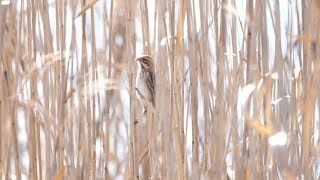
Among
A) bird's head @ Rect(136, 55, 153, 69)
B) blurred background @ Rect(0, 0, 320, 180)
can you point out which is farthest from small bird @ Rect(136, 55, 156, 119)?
blurred background @ Rect(0, 0, 320, 180)

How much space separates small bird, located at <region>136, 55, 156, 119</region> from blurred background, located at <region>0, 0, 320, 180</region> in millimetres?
150

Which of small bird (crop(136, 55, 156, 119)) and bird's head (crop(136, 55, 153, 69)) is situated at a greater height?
bird's head (crop(136, 55, 153, 69))

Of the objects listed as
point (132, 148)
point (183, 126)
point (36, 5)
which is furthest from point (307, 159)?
point (36, 5)

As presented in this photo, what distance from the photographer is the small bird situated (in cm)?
182

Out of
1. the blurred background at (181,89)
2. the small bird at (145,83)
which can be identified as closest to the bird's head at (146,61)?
the small bird at (145,83)

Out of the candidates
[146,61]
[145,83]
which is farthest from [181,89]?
[145,83]

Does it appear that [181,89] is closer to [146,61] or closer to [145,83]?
[146,61]

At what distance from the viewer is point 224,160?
1.59 meters

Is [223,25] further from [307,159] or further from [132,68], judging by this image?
[307,159]

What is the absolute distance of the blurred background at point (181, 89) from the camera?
1.50 meters

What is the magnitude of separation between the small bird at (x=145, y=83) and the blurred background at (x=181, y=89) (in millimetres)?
150

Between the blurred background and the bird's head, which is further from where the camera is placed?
the bird's head

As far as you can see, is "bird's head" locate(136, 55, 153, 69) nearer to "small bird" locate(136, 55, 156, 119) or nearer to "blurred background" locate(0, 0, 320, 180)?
"small bird" locate(136, 55, 156, 119)

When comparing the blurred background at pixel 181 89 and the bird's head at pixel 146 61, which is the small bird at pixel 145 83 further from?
the blurred background at pixel 181 89
